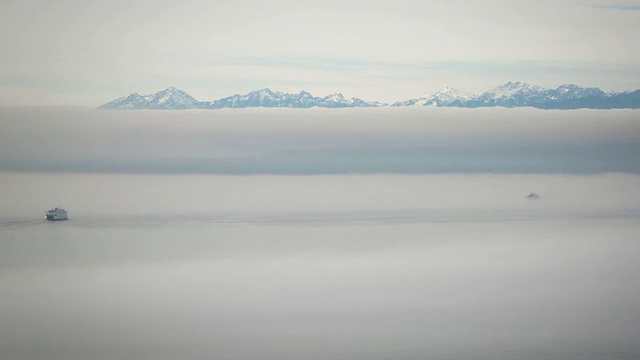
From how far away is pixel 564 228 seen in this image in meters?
13.2

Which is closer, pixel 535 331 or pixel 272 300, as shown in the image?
pixel 535 331

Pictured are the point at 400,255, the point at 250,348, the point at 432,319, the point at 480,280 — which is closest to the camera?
the point at 250,348

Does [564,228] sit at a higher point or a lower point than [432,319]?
higher

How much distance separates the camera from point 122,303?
9406mm

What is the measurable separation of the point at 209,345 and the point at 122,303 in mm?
1914

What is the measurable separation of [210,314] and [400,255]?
3.89 meters

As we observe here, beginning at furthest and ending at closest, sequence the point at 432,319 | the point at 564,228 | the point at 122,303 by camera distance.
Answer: the point at 564,228 < the point at 122,303 < the point at 432,319

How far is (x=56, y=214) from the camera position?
11258mm

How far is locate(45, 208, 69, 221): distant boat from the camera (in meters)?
11.1

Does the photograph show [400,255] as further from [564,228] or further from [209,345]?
[209,345]

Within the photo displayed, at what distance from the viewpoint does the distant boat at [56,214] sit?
11.1 m

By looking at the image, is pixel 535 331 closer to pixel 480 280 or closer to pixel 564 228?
pixel 480 280

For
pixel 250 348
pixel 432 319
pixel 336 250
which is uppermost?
pixel 336 250

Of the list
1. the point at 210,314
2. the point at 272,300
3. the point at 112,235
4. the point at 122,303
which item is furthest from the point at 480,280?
the point at 112,235
